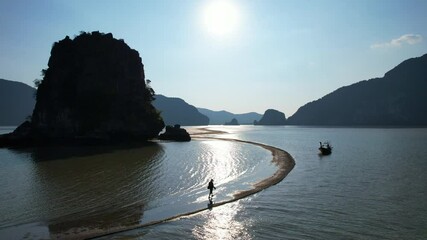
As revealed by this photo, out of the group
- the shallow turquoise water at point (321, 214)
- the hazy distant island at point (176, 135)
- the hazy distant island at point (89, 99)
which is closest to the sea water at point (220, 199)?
the shallow turquoise water at point (321, 214)

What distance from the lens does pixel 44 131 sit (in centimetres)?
9275

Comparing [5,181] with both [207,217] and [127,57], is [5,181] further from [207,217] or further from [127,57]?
[127,57]

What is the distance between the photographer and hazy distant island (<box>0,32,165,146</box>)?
90812 mm

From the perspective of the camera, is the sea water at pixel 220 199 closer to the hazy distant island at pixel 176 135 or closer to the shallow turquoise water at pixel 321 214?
the shallow turquoise water at pixel 321 214

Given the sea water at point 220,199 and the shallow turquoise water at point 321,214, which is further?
the sea water at point 220,199

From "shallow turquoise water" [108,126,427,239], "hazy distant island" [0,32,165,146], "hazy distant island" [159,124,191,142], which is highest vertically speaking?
"hazy distant island" [0,32,165,146]

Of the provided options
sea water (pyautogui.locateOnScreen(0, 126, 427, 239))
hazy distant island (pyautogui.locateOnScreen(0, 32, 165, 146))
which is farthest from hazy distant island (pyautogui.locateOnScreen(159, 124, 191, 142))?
sea water (pyautogui.locateOnScreen(0, 126, 427, 239))

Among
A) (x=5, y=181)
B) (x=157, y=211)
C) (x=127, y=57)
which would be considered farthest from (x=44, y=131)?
(x=157, y=211)

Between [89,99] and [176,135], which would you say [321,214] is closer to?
[176,135]

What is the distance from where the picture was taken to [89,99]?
9162cm

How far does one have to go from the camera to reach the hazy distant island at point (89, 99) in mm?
90812

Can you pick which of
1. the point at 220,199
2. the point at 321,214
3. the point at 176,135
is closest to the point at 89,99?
the point at 176,135

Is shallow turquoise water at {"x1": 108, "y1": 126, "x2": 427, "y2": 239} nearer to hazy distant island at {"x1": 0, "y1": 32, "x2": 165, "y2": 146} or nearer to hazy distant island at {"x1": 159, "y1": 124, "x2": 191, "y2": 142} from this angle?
hazy distant island at {"x1": 159, "y1": 124, "x2": 191, "y2": 142}

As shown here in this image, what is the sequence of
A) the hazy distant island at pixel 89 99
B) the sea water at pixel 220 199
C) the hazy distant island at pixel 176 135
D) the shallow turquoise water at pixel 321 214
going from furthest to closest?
1. the hazy distant island at pixel 176 135
2. the hazy distant island at pixel 89 99
3. the sea water at pixel 220 199
4. the shallow turquoise water at pixel 321 214
